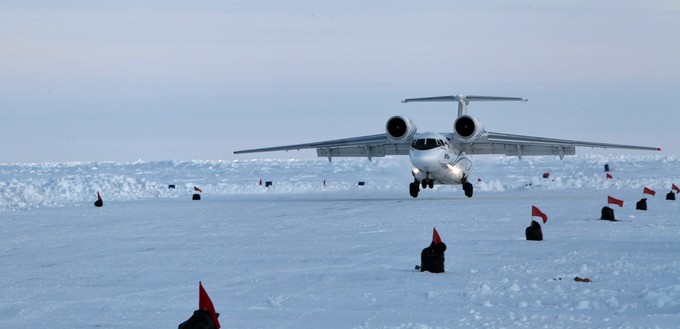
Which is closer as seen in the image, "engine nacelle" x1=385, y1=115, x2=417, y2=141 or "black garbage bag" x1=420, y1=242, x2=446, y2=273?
"black garbage bag" x1=420, y1=242, x2=446, y2=273

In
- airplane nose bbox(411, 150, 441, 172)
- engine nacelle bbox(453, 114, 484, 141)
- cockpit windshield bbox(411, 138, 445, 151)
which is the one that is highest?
engine nacelle bbox(453, 114, 484, 141)

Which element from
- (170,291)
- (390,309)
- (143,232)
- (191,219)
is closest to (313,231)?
(143,232)

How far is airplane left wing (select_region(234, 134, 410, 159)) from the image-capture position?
3841 centimetres

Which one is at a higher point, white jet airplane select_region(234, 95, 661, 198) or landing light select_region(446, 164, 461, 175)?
white jet airplane select_region(234, 95, 661, 198)

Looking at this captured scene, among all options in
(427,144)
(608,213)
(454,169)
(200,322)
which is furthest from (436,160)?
(200,322)

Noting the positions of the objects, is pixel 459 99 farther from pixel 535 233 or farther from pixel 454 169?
pixel 535 233

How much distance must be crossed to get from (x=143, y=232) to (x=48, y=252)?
427 centimetres

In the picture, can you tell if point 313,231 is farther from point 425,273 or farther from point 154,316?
point 154,316

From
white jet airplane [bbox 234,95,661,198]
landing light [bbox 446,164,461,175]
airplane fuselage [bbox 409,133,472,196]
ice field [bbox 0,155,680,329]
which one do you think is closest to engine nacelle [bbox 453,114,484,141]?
white jet airplane [bbox 234,95,661,198]

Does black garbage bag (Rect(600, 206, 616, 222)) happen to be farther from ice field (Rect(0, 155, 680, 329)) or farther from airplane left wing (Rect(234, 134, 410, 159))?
airplane left wing (Rect(234, 134, 410, 159))

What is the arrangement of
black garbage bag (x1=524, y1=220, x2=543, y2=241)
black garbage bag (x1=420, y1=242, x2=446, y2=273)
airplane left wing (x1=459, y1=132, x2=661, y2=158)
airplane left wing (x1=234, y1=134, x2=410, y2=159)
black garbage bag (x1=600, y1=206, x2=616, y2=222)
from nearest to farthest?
1. black garbage bag (x1=420, y1=242, x2=446, y2=273)
2. black garbage bag (x1=524, y1=220, x2=543, y2=241)
3. black garbage bag (x1=600, y1=206, x2=616, y2=222)
4. airplane left wing (x1=459, y1=132, x2=661, y2=158)
5. airplane left wing (x1=234, y1=134, x2=410, y2=159)

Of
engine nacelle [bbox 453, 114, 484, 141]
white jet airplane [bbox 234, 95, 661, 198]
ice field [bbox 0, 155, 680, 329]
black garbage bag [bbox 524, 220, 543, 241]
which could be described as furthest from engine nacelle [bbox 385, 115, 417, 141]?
black garbage bag [bbox 524, 220, 543, 241]

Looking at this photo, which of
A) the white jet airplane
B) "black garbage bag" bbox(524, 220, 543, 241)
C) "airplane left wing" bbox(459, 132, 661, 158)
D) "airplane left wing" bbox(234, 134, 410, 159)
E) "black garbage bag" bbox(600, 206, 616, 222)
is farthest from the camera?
"airplane left wing" bbox(234, 134, 410, 159)

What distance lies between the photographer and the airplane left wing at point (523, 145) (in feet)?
123
